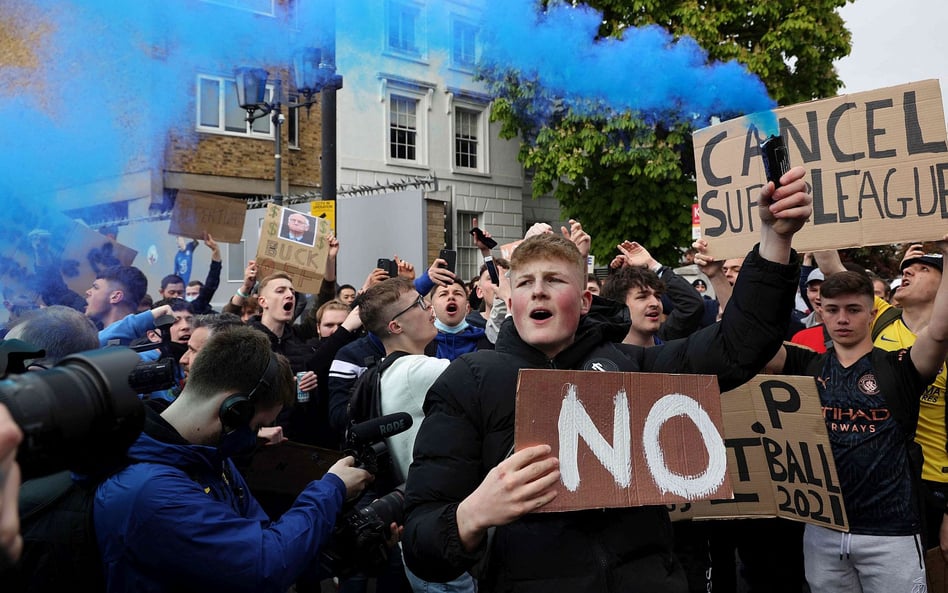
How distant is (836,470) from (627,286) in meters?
1.66

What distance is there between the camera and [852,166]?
389cm

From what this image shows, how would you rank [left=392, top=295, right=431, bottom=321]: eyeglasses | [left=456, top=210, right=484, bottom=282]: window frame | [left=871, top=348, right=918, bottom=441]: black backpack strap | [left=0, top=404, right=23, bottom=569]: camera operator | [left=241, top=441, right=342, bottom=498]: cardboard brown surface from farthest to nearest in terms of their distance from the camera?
[left=456, top=210, right=484, bottom=282]: window frame, [left=392, top=295, right=431, bottom=321]: eyeglasses, [left=241, top=441, right=342, bottom=498]: cardboard brown surface, [left=871, top=348, right=918, bottom=441]: black backpack strap, [left=0, top=404, right=23, bottom=569]: camera operator

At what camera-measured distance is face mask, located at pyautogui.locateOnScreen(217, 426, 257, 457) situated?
2.56m

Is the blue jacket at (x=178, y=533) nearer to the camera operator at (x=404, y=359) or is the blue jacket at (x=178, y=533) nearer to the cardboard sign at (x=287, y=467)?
the camera operator at (x=404, y=359)

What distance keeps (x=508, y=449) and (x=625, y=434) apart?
0.33 metres

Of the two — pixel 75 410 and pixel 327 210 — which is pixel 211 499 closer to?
pixel 75 410

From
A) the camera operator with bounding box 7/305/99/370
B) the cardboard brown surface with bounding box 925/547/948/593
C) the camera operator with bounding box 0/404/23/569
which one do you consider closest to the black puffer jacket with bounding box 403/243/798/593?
the camera operator with bounding box 0/404/23/569

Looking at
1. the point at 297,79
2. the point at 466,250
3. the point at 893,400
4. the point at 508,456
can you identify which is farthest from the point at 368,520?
the point at 466,250

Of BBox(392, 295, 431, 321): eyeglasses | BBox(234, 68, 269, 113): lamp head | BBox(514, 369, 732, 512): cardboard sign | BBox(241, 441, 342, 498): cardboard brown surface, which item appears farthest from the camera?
BBox(234, 68, 269, 113): lamp head

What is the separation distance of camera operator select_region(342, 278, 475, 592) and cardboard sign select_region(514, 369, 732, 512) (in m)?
1.65

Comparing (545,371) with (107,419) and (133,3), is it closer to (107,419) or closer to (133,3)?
(107,419)

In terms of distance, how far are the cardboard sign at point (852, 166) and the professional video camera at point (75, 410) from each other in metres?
3.17

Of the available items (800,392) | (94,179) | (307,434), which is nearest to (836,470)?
(800,392)

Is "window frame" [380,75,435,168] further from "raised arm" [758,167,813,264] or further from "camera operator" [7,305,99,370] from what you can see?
"raised arm" [758,167,813,264]
